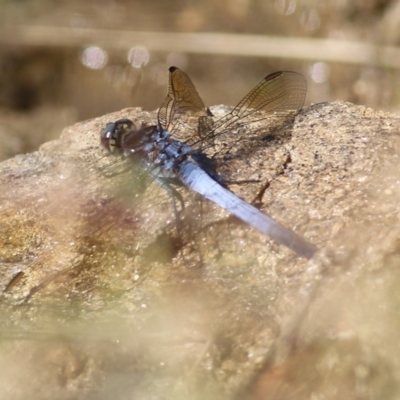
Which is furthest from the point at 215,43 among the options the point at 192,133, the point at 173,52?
the point at 192,133

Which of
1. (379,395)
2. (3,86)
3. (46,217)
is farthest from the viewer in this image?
(3,86)

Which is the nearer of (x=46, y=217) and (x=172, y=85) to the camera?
(x=46, y=217)

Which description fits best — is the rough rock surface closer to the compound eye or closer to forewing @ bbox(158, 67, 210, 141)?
the compound eye

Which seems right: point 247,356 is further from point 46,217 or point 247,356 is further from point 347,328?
point 46,217

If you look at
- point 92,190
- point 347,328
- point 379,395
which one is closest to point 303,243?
point 347,328

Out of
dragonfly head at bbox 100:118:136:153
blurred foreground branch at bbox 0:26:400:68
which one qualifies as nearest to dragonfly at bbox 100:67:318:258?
dragonfly head at bbox 100:118:136:153

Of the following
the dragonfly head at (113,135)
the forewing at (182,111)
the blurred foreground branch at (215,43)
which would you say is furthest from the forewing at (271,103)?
the blurred foreground branch at (215,43)
